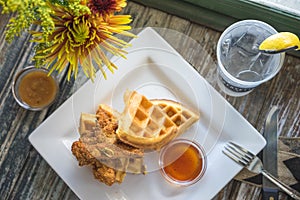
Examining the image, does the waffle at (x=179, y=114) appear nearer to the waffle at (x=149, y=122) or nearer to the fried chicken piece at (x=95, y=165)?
the waffle at (x=149, y=122)

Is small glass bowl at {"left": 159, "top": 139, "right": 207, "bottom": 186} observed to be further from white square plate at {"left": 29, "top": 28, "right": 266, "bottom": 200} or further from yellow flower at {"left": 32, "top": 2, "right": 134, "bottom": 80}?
yellow flower at {"left": 32, "top": 2, "right": 134, "bottom": 80}

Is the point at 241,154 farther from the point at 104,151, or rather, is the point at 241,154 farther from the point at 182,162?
the point at 104,151

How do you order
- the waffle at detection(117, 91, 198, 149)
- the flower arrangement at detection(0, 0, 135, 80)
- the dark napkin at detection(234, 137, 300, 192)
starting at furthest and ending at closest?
the dark napkin at detection(234, 137, 300, 192) < the waffle at detection(117, 91, 198, 149) < the flower arrangement at detection(0, 0, 135, 80)

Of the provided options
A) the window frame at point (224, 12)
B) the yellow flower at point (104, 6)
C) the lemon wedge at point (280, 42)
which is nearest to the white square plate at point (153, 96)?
the window frame at point (224, 12)

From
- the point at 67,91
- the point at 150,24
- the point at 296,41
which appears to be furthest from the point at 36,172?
the point at 296,41

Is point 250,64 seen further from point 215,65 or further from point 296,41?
point 296,41

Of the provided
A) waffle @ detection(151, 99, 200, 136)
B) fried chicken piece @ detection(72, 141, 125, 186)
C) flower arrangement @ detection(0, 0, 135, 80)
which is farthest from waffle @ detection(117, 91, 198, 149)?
flower arrangement @ detection(0, 0, 135, 80)

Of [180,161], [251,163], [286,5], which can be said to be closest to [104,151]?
[180,161]
